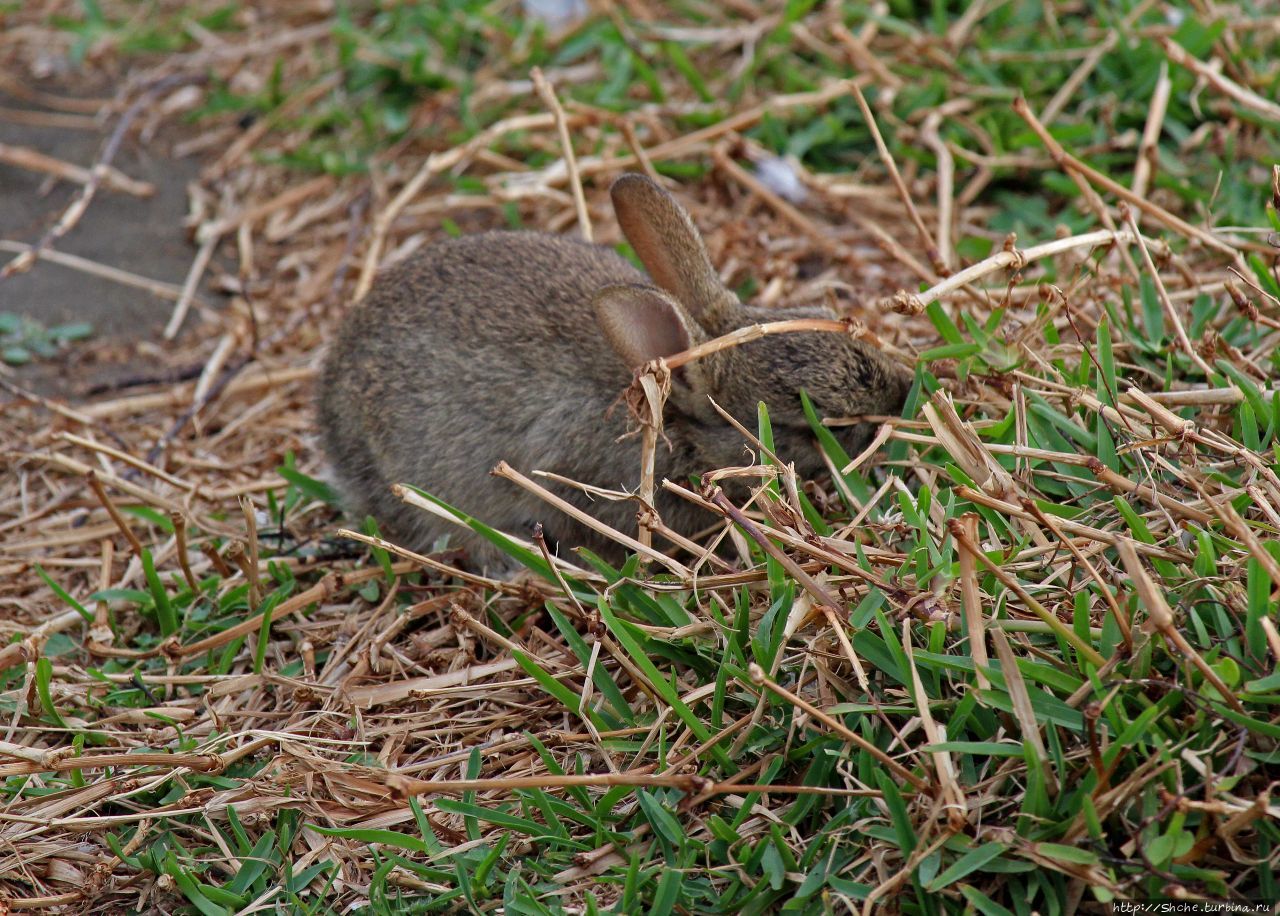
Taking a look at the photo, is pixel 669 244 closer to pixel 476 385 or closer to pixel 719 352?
pixel 719 352

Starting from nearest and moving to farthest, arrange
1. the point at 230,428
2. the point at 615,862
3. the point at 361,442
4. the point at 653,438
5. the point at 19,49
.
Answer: the point at 615,862
the point at 653,438
the point at 361,442
the point at 230,428
the point at 19,49

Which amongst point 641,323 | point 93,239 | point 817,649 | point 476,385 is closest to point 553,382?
point 476,385

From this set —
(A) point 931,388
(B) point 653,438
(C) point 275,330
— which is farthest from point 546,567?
(C) point 275,330

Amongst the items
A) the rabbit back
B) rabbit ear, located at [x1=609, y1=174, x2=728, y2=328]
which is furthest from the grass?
rabbit ear, located at [x1=609, y1=174, x2=728, y2=328]

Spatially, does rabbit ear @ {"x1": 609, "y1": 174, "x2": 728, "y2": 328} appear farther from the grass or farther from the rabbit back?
the grass

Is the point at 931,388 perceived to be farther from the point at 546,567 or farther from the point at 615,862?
the point at 615,862

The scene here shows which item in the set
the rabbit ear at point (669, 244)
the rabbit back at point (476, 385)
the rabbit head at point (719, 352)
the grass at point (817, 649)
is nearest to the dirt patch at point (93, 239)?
the grass at point (817, 649)

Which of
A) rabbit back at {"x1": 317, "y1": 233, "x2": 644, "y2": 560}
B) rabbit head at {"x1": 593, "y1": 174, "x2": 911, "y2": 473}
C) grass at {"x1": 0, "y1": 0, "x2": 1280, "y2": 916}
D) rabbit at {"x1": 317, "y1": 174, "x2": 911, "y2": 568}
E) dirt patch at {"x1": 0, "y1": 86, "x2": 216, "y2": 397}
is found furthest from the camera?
dirt patch at {"x1": 0, "y1": 86, "x2": 216, "y2": 397}
